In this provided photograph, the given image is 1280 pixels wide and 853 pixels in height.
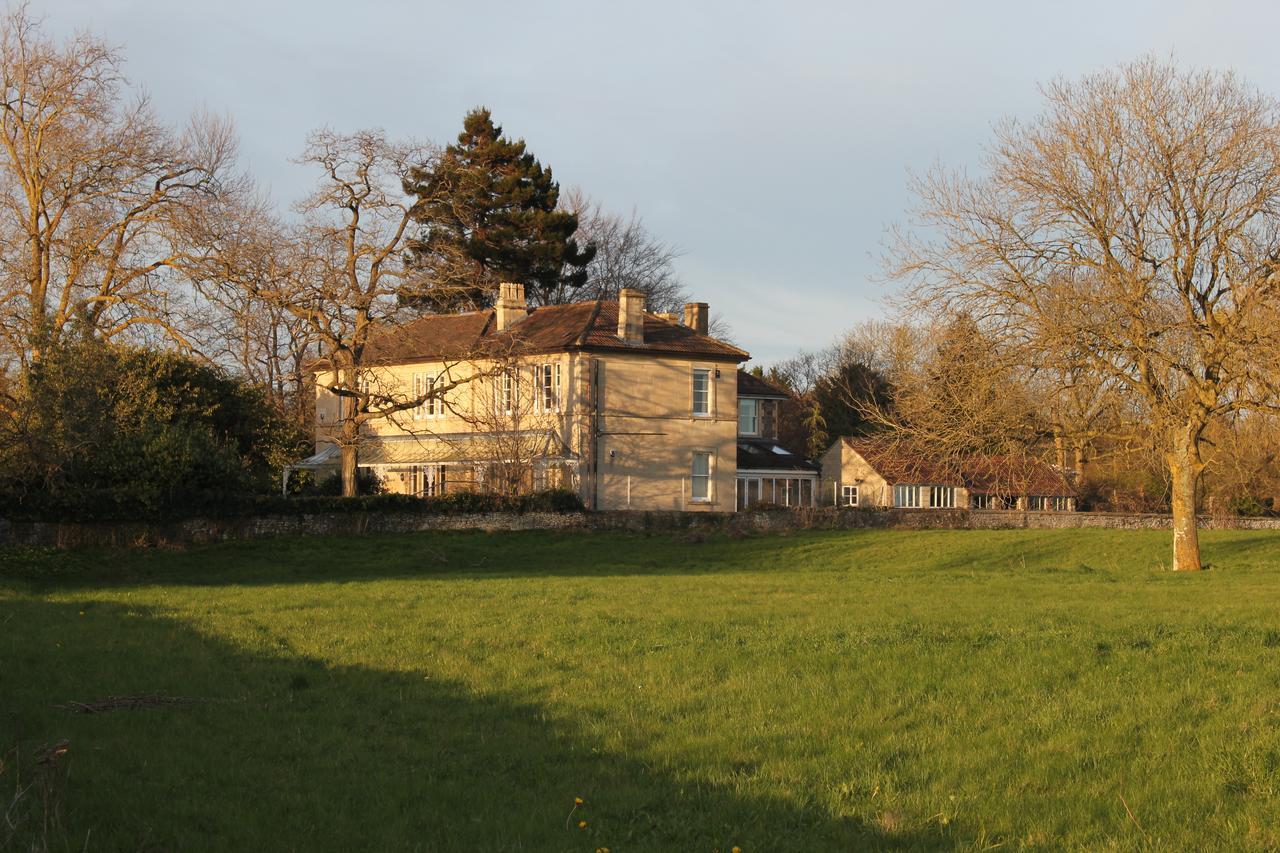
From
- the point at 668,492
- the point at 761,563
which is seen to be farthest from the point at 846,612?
the point at 668,492

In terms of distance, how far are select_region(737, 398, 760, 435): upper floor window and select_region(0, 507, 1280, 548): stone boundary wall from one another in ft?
50.4

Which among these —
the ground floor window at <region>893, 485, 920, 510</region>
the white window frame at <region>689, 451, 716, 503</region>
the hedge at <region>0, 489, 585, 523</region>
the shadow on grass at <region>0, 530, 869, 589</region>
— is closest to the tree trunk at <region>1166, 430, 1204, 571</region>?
the shadow on grass at <region>0, 530, 869, 589</region>

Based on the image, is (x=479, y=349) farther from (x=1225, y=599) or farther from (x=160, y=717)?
(x=160, y=717)

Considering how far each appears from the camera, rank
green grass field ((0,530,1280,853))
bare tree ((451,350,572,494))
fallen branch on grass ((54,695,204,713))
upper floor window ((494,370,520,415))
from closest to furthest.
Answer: green grass field ((0,530,1280,853)) → fallen branch on grass ((54,695,204,713)) → bare tree ((451,350,572,494)) → upper floor window ((494,370,520,415))

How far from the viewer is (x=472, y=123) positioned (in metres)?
64.2

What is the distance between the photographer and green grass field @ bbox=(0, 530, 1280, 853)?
7.31 metres

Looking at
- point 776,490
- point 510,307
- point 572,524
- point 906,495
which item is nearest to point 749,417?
point 776,490

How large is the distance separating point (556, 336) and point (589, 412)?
148 inches

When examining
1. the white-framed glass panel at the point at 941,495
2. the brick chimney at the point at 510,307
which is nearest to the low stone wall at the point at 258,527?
the brick chimney at the point at 510,307

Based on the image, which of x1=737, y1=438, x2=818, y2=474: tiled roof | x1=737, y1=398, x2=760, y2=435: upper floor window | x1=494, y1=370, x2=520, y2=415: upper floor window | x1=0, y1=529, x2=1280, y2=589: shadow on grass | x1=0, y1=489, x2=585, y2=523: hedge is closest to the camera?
x1=0, y1=529, x2=1280, y2=589: shadow on grass

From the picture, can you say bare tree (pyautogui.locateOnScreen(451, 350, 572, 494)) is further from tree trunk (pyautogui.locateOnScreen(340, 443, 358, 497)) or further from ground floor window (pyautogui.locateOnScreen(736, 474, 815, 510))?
ground floor window (pyautogui.locateOnScreen(736, 474, 815, 510))

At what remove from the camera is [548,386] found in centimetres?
4778

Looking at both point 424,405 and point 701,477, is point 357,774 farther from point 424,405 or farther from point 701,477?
point 424,405

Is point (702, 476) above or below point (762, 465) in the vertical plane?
below
